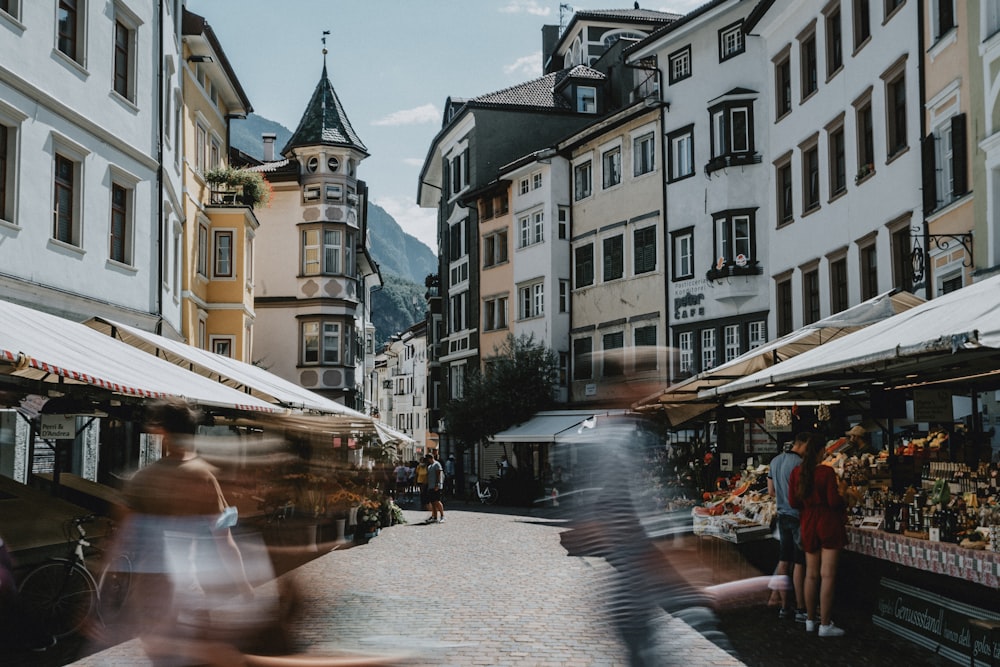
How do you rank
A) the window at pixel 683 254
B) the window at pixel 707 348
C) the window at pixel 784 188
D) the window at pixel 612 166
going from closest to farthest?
1. the window at pixel 784 188
2. the window at pixel 707 348
3. the window at pixel 683 254
4. the window at pixel 612 166

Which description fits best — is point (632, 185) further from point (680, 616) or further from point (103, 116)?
point (680, 616)

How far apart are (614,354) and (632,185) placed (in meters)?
34.4

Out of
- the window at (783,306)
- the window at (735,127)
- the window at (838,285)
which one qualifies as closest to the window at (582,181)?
the window at (735,127)

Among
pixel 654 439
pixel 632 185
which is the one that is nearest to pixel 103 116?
pixel 654 439

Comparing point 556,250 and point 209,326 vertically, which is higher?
point 556,250

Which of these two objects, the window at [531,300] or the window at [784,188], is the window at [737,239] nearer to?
the window at [784,188]

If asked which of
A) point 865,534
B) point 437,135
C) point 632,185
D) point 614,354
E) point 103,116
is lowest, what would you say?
point 865,534

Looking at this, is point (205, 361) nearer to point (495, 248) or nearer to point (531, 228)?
point (531, 228)

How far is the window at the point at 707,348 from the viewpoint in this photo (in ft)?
115

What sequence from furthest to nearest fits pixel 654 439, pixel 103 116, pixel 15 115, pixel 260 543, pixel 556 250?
pixel 556 250, pixel 103 116, pixel 15 115, pixel 260 543, pixel 654 439

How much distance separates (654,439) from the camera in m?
6.84

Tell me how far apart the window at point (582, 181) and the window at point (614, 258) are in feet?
8.69

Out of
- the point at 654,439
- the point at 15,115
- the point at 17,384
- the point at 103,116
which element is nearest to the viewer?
the point at 654,439

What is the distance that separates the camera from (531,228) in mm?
46531
